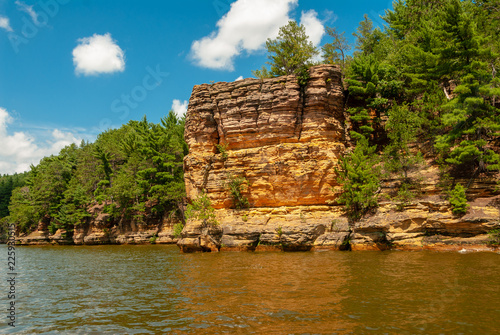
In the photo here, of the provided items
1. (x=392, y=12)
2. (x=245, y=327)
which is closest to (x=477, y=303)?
(x=245, y=327)

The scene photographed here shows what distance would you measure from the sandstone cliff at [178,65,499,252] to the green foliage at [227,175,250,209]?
16.6 inches

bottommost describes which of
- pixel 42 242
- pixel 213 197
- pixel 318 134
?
pixel 42 242

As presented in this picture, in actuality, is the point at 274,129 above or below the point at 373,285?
above

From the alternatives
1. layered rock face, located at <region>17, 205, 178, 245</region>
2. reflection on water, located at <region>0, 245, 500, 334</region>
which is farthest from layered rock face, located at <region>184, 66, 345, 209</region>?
layered rock face, located at <region>17, 205, 178, 245</region>

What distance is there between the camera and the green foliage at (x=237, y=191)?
1151 inches

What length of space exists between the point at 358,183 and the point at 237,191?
10.8 meters

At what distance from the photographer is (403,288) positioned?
11.0 m

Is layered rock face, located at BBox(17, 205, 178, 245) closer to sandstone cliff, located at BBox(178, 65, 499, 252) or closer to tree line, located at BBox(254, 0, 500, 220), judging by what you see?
sandstone cliff, located at BBox(178, 65, 499, 252)

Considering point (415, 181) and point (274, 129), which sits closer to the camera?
point (415, 181)

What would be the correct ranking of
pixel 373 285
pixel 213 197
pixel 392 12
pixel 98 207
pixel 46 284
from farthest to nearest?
1. pixel 98 207
2. pixel 392 12
3. pixel 213 197
4. pixel 46 284
5. pixel 373 285

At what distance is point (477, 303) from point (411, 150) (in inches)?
910

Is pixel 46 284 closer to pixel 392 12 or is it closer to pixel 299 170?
pixel 299 170

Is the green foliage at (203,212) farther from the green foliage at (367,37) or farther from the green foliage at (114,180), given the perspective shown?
the green foliage at (367,37)

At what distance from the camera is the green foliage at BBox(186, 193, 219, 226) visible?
94.1 ft
